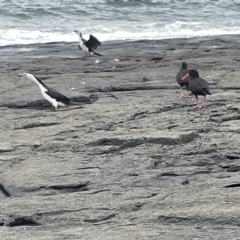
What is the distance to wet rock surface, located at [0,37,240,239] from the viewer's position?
19.6 ft

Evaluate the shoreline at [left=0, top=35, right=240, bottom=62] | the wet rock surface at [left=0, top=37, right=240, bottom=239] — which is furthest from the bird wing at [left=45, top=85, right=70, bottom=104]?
the shoreline at [left=0, top=35, right=240, bottom=62]

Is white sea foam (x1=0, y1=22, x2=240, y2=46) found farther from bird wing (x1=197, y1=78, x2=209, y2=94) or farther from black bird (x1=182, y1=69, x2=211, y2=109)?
bird wing (x1=197, y1=78, x2=209, y2=94)

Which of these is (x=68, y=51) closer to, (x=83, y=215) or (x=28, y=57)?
(x=28, y=57)

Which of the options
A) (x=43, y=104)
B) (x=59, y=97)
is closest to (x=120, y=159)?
(x=59, y=97)

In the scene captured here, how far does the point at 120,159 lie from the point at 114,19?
838 inches

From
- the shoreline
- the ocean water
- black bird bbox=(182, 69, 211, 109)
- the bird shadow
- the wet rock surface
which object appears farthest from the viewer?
the ocean water

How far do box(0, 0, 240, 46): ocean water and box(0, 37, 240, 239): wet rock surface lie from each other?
11.3 m

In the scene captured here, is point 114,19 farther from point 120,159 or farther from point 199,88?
point 120,159

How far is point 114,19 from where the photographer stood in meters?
28.9

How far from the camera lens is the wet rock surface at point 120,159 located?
5.97 metres

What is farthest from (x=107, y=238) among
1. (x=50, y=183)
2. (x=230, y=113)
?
(x=230, y=113)

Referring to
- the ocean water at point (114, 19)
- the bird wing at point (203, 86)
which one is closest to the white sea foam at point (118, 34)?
the ocean water at point (114, 19)

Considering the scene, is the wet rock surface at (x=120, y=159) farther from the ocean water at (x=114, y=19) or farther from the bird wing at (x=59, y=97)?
the ocean water at (x=114, y=19)

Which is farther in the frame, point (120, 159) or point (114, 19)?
point (114, 19)
